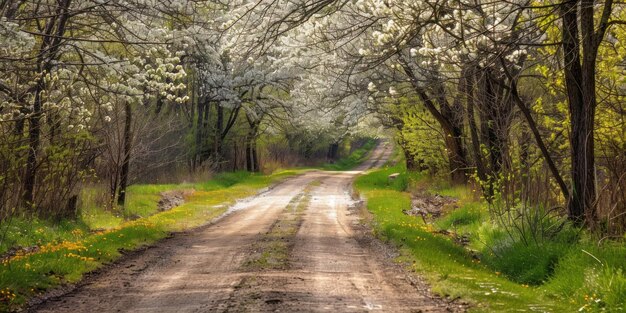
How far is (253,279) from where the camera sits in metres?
12.0

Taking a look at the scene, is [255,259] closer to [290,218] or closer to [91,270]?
[91,270]

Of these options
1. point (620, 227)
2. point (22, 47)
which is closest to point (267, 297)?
point (620, 227)

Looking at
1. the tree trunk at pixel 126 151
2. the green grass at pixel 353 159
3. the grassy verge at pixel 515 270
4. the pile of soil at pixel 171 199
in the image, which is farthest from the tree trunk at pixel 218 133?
the grassy verge at pixel 515 270

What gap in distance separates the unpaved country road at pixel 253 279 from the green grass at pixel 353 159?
64.0 meters

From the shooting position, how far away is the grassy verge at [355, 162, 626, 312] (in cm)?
972

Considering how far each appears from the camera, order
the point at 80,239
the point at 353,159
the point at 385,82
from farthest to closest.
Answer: the point at 353,159, the point at 385,82, the point at 80,239

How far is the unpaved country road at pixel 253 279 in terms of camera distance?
9.95 m

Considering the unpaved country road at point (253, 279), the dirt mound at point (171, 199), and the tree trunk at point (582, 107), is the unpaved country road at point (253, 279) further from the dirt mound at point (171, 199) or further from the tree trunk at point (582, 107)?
the dirt mound at point (171, 199)

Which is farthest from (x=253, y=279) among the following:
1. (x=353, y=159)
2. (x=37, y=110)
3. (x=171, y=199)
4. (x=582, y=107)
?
(x=353, y=159)

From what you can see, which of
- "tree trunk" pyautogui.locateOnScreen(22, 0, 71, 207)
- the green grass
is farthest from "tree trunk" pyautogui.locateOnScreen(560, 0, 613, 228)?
the green grass

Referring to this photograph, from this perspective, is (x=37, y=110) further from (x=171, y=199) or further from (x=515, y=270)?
(x=171, y=199)

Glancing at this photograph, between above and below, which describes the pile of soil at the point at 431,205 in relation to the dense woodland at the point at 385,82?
below

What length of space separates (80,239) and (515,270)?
10314mm

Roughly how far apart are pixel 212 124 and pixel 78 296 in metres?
42.3
